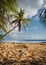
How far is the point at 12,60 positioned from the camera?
58.5ft

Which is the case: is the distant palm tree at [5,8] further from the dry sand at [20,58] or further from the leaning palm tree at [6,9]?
the dry sand at [20,58]

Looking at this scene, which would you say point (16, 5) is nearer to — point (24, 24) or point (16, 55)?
point (16, 55)

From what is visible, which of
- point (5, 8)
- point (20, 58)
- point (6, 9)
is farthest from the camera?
point (20, 58)

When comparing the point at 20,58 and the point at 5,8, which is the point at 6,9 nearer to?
the point at 5,8

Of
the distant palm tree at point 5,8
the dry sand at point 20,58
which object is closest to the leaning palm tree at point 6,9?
the distant palm tree at point 5,8

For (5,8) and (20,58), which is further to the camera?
(20,58)

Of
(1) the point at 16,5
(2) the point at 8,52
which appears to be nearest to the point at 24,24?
(2) the point at 8,52

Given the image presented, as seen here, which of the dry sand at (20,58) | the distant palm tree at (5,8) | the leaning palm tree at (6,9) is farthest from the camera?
the dry sand at (20,58)

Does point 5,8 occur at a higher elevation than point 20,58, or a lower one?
higher

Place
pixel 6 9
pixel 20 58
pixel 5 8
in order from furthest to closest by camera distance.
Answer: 1. pixel 20 58
2. pixel 6 9
3. pixel 5 8

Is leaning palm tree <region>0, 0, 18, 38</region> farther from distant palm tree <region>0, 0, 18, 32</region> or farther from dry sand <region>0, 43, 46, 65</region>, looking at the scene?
dry sand <region>0, 43, 46, 65</region>

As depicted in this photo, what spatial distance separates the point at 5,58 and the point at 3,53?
163 centimetres

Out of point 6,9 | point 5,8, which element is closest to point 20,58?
point 6,9

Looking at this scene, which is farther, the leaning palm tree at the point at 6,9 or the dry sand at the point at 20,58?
the dry sand at the point at 20,58
